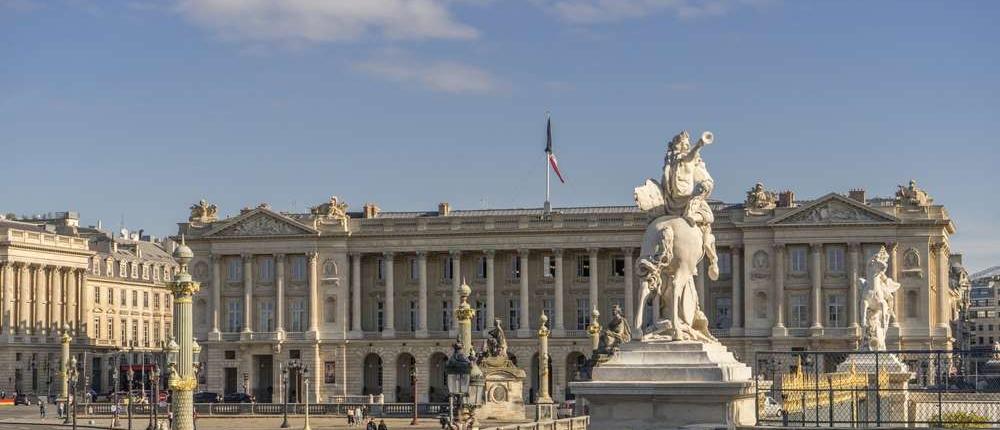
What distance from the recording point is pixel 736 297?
130m

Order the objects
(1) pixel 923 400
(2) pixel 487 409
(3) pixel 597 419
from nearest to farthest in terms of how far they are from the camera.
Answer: (3) pixel 597 419
(1) pixel 923 400
(2) pixel 487 409

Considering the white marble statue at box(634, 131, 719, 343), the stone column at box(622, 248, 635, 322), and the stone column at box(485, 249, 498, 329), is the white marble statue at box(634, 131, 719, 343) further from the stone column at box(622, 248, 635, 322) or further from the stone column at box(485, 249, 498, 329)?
the stone column at box(485, 249, 498, 329)

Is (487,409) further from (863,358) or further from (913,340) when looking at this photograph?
(913,340)

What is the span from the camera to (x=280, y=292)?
137m

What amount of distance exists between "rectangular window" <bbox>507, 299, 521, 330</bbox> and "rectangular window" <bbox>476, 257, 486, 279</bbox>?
280 cm

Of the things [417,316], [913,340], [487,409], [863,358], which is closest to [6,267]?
[417,316]

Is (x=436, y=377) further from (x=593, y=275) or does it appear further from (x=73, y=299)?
(x=73, y=299)

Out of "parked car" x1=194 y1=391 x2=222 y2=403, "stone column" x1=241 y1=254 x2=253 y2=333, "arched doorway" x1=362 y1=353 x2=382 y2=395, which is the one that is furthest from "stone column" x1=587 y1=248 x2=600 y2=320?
"parked car" x1=194 y1=391 x2=222 y2=403

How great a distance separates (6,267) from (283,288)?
22.9 metres

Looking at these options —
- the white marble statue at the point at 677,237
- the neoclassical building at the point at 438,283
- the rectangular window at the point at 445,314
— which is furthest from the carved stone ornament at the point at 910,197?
the white marble statue at the point at 677,237

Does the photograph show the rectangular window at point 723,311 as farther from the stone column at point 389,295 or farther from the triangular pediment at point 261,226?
the triangular pediment at point 261,226

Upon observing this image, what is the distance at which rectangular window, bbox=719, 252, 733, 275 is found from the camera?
130875 mm

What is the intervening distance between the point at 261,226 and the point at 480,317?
1760 cm

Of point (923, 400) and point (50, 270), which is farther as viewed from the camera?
point (50, 270)
